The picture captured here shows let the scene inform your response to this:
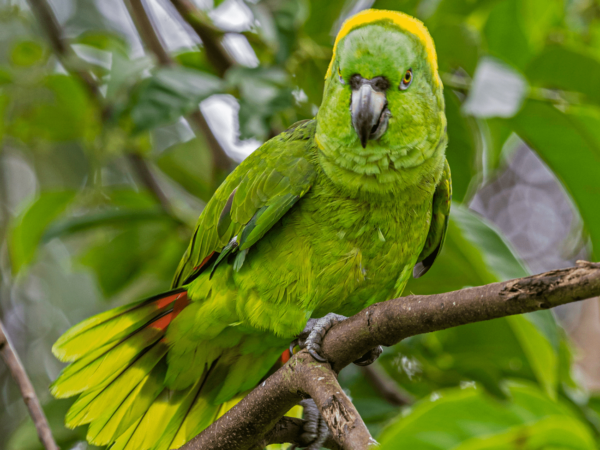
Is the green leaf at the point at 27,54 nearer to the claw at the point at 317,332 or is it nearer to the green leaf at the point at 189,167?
the green leaf at the point at 189,167

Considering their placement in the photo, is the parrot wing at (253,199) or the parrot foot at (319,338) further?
the parrot wing at (253,199)

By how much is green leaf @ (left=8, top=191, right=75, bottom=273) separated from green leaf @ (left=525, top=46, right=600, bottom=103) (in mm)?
1690

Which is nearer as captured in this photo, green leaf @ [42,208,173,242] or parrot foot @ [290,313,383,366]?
parrot foot @ [290,313,383,366]

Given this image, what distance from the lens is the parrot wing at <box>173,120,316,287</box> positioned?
57.8 inches

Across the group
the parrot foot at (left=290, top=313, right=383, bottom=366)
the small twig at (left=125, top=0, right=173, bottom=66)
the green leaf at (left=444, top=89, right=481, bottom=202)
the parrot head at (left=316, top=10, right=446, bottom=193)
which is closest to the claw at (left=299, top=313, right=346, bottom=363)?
the parrot foot at (left=290, top=313, right=383, bottom=366)

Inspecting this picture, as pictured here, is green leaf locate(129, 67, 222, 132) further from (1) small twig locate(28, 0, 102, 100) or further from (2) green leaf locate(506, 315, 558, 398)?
(2) green leaf locate(506, 315, 558, 398)

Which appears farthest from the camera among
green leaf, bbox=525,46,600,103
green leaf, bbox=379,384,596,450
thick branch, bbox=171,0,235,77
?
thick branch, bbox=171,0,235,77

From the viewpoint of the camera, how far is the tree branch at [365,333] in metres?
0.75

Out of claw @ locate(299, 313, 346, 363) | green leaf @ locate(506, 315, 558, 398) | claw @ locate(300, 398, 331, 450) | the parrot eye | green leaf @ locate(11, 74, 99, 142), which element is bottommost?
claw @ locate(300, 398, 331, 450)

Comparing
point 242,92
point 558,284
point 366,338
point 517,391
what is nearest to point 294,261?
point 366,338

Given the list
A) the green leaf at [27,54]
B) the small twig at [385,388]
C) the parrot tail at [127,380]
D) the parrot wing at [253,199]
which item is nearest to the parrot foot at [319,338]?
the parrot wing at [253,199]

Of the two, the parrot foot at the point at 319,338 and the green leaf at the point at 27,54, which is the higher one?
the green leaf at the point at 27,54

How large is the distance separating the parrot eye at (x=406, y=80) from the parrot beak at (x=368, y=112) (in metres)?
0.06

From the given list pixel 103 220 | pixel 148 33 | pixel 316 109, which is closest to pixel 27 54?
pixel 148 33
